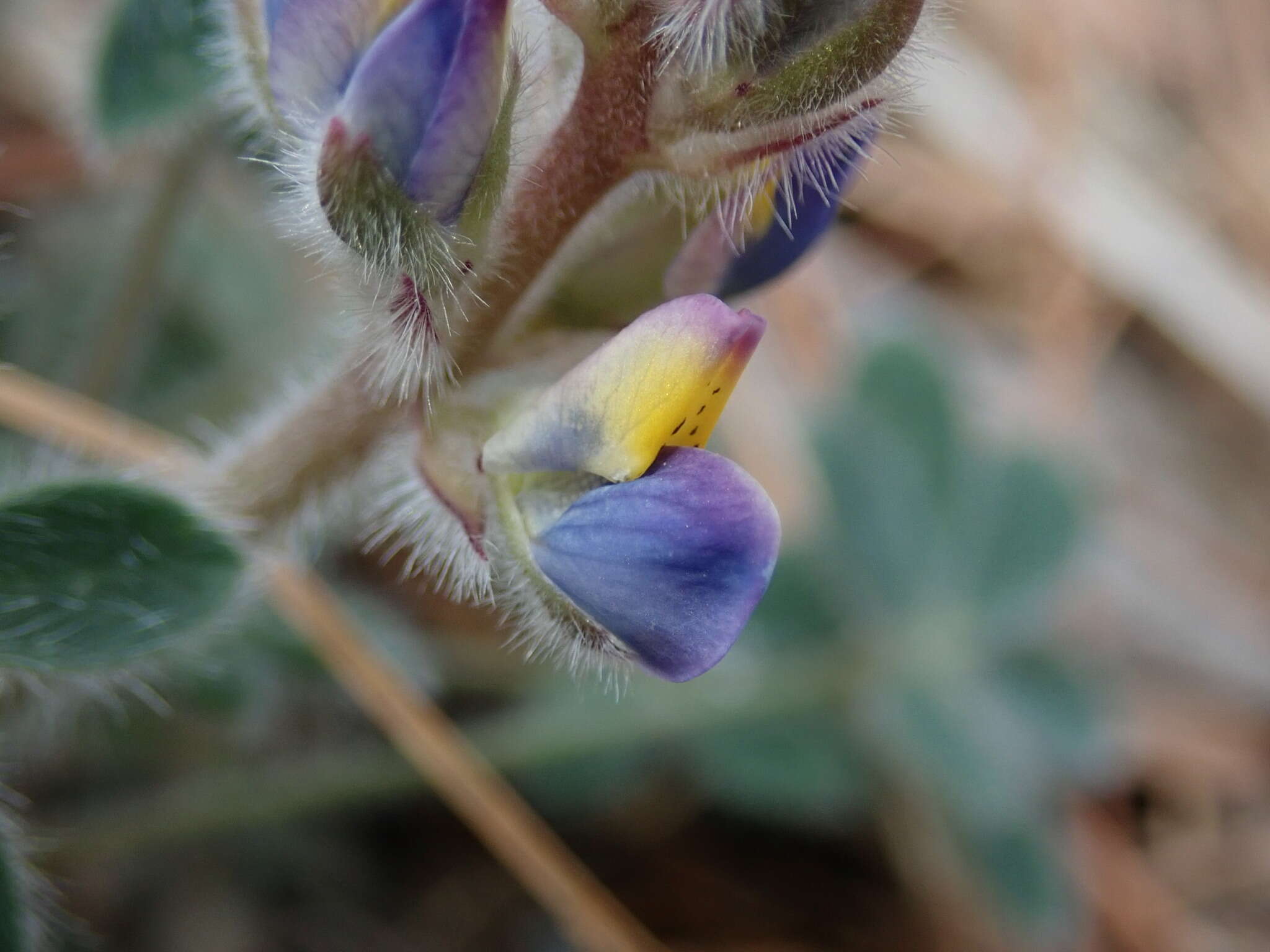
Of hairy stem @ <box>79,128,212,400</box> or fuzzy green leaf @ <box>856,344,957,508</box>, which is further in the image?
fuzzy green leaf @ <box>856,344,957,508</box>

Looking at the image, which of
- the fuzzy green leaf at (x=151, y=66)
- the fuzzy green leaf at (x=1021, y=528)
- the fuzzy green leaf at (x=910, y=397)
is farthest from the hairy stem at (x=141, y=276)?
the fuzzy green leaf at (x=1021, y=528)

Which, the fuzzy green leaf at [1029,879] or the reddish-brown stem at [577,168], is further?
the fuzzy green leaf at [1029,879]

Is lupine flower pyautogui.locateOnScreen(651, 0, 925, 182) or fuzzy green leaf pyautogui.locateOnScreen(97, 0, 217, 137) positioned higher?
lupine flower pyautogui.locateOnScreen(651, 0, 925, 182)

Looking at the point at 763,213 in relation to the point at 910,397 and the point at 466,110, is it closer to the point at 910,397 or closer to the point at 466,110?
the point at 466,110

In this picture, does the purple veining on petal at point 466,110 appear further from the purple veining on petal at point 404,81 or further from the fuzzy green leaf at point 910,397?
the fuzzy green leaf at point 910,397

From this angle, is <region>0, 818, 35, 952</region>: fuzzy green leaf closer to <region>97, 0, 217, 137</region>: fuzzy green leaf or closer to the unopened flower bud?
the unopened flower bud

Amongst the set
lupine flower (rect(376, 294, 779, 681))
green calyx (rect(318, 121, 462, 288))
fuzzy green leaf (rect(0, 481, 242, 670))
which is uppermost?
green calyx (rect(318, 121, 462, 288))

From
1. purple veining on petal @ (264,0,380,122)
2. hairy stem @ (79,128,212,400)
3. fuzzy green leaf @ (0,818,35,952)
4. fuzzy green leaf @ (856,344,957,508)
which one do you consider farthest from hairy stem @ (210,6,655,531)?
fuzzy green leaf @ (856,344,957,508)
